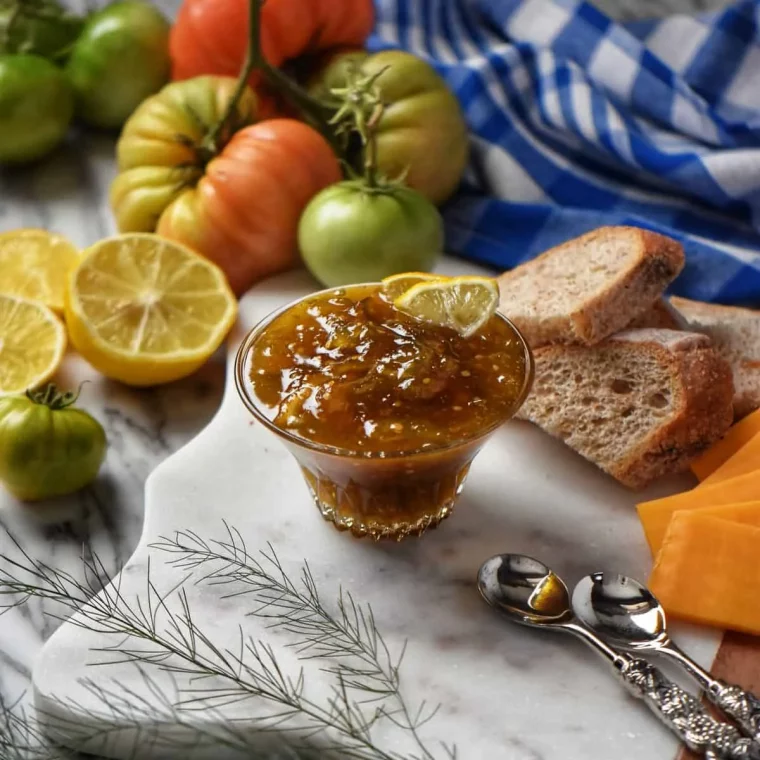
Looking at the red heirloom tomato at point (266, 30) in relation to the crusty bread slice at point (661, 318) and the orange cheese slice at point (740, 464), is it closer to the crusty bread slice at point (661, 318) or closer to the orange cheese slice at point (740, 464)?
the crusty bread slice at point (661, 318)

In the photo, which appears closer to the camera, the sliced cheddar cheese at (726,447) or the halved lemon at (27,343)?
the sliced cheddar cheese at (726,447)

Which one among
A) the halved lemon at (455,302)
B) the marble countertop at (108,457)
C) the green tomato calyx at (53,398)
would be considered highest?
the halved lemon at (455,302)

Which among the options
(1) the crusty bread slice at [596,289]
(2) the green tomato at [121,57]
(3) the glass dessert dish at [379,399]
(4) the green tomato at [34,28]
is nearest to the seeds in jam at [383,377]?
(3) the glass dessert dish at [379,399]

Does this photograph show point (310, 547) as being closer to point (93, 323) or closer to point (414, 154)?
point (93, 323)

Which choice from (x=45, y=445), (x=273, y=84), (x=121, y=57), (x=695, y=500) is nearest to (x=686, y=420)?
(x=695, y=500)

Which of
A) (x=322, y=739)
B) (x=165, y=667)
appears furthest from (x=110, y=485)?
(x=322, y=739)

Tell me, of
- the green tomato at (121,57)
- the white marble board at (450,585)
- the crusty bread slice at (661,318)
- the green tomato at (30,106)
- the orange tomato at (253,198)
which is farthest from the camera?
the green tomato at (121,57)

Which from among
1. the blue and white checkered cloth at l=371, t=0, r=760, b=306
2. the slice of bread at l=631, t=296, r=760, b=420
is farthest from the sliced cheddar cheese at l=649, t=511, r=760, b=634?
the blue and white checkered cloth at l=371, t=0, r=760, b=306

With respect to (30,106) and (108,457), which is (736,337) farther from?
(30,106)
